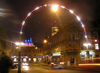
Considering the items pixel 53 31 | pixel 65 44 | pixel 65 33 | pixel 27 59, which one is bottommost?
pixel 27 59

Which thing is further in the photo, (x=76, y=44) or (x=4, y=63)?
(x=76, y=44)

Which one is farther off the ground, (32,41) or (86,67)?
(32,41)

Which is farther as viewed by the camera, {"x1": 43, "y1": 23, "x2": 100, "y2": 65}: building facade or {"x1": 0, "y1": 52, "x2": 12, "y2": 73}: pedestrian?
{"x1": 43, "y1": 23, "x2": 100, "y2": 65}: building facade

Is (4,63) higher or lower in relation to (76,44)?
lower

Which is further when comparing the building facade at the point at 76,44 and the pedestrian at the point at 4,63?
the building facade at the point at 76,44

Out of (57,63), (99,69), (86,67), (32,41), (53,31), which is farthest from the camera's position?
(32,41)

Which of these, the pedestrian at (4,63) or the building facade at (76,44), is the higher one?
the building facade at (76,44)

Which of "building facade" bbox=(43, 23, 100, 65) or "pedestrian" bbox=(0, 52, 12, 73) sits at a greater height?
"building facade" bbox=(43, 23, 100, 65)

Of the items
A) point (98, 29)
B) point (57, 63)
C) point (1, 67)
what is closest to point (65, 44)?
point (98, 29)

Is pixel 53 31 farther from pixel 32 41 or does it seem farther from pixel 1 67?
pixel 1 67

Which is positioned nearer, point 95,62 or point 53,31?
point 95,62

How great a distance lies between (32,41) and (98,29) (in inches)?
Answer: 2104

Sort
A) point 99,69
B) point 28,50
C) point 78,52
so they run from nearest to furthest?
point 99,69 → point 78,52 → point 28,50

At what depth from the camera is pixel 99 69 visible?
17.6 metres
